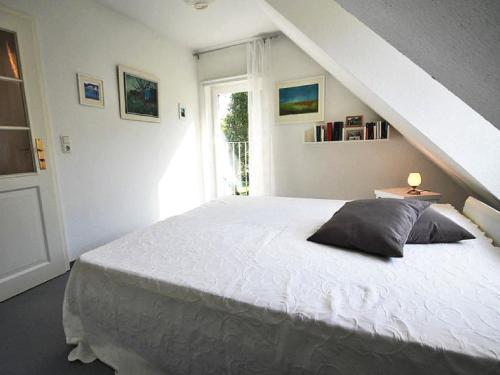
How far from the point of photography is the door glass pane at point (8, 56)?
1849 millimetres

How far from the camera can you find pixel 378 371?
0.69m

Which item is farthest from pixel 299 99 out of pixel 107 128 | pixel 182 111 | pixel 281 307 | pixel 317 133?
pixel 281 307

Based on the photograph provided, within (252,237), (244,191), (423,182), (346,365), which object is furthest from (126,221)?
(423,182)

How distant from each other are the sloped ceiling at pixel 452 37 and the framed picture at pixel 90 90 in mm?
2583

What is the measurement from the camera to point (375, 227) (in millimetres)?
1203

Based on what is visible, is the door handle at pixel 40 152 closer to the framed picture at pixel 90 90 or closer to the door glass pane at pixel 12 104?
the door glass pane at pixel 12 104

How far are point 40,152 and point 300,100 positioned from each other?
2879 mm

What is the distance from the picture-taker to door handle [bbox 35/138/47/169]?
2047 mm

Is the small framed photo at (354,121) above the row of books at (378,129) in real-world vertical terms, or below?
above

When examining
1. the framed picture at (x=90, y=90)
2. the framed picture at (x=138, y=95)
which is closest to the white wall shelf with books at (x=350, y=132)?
the framed picture at (x=138, y=95)

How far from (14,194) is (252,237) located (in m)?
1.94

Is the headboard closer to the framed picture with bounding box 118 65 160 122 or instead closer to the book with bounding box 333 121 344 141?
the book with bounding box 333 121 344 141

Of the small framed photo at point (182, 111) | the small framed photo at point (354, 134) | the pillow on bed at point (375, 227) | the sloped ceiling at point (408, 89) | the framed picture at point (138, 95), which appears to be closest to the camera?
the pillow on bed at point (375, 227)

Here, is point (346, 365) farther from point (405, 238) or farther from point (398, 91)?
point (398, 91)
